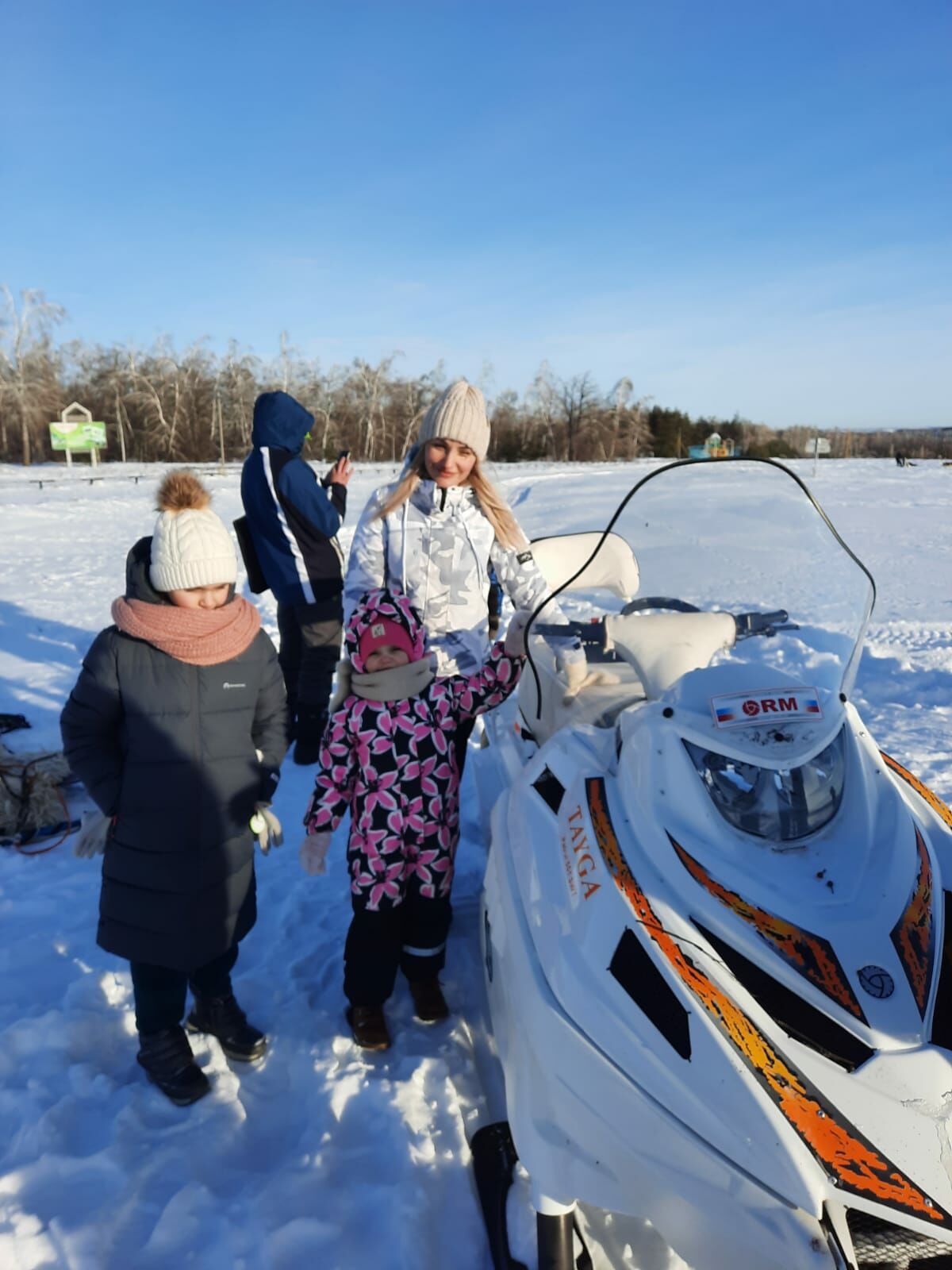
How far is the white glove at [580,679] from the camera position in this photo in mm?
2512

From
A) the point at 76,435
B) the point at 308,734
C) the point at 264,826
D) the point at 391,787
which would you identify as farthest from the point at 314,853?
the point at 76,435

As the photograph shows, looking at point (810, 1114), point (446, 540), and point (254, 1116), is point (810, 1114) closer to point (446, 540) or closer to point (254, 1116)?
point (254, 1116)

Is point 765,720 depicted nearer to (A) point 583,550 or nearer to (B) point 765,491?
(B) point 765,491

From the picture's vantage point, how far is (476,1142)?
2.05 meters

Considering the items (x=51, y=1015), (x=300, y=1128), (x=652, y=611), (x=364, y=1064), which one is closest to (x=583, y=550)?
(x=652, y=611)

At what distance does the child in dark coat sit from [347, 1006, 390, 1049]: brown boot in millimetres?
462

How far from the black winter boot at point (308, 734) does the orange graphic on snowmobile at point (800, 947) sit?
3.49m

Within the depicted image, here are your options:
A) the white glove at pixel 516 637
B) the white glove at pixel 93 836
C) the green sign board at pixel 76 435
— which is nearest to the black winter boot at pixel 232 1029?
the white glove at pixel 93 836

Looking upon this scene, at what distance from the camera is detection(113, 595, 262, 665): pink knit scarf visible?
7.16 ft

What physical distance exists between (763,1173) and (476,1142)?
3.39 feet

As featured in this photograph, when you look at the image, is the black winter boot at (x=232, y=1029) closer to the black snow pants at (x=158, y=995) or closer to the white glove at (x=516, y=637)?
the black snow pants at (x=158, y=995)

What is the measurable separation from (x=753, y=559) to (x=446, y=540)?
1063 millimetres

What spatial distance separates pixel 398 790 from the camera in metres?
2.45

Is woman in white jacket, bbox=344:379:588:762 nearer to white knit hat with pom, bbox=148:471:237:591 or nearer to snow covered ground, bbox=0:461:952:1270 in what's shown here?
white knit hat with pom, bbox=148:471:237:591
